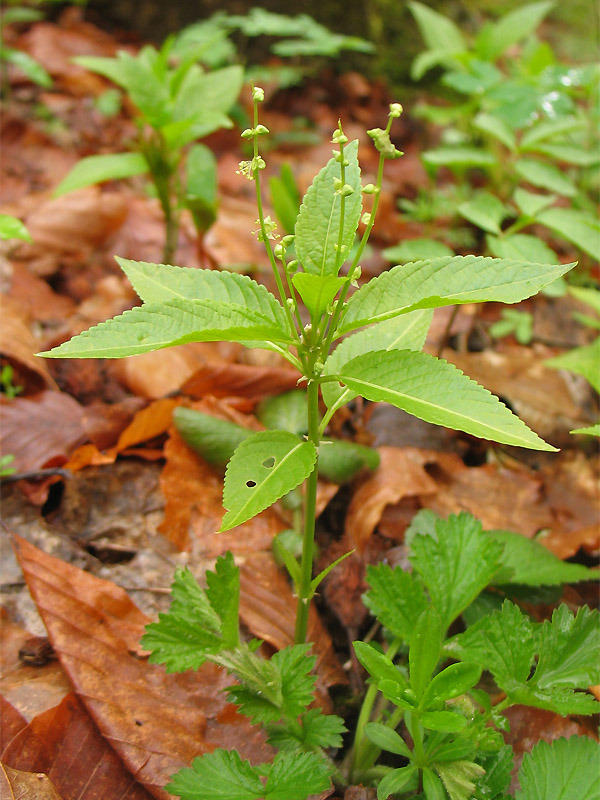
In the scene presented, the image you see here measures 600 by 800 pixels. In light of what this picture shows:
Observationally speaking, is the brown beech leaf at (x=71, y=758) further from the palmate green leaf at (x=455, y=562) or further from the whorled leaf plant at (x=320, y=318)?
the palmate green leaf at (x=455, y=562)

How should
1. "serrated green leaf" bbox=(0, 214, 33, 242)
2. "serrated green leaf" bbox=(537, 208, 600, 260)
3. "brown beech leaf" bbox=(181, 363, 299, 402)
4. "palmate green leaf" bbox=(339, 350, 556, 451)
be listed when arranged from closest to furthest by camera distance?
"palmate green leaf" bbox=(339, 350, 556, 451) → "serrated green leaf" bbox=(0, 214, 33, 242) → "serrated green leaf" bbox=(537, 208, 600, 260) → "brown beech leaf" bbox=(181, 363, 299, 402)

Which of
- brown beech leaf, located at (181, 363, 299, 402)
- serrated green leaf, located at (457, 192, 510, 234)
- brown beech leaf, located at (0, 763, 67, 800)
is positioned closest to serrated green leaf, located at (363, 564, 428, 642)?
brown beech leaf, located at (0, 763, 67, 800)

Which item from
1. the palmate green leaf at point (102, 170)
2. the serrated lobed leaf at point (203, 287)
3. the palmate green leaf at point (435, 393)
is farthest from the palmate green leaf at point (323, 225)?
the palmate green leaf at point (102, 170)

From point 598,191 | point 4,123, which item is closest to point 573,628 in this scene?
point 598,191

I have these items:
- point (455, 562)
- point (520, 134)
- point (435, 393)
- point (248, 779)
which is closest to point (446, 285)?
point (435, 393)

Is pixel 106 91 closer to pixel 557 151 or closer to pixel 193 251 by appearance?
pixel 193 251

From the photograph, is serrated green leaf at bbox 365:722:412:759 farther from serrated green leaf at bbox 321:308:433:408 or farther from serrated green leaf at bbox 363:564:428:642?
serrated green leaf at bbox 321:308:433:408
